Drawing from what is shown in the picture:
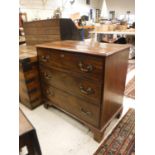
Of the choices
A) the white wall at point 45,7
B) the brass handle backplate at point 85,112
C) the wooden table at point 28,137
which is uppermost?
the white wall at point 45,7

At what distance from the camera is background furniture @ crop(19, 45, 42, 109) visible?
1.53 metres

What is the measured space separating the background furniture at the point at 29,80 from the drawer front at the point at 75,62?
7.4 inches

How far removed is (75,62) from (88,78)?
0.17 metres

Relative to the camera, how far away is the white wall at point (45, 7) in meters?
3.71

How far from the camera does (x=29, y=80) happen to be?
1.60 metres

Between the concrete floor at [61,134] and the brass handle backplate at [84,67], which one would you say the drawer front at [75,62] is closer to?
the brass handle backplate at [84,67]

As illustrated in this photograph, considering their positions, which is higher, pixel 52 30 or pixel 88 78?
pixel 52 30

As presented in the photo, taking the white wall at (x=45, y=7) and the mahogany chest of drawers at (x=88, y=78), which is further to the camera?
the white wall at (x=45, y=7)

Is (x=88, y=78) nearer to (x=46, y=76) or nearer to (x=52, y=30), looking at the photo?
(x=46, y=76)

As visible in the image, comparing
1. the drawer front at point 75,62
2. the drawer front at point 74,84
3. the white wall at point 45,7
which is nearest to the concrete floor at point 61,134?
the drawer front at point 74,84

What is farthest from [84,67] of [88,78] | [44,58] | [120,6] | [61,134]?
[120,6]

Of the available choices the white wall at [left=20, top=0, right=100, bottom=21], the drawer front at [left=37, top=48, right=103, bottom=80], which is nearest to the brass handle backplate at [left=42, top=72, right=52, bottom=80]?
the drawer front at [left=37, top=48, right=103, bottom=80]

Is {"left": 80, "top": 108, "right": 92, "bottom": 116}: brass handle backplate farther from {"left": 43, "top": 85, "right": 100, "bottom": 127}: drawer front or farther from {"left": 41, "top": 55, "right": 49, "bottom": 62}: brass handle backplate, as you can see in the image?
{"left": 41, "top": 55, "right": 49, "bottom": 62}: brass handle backplate
